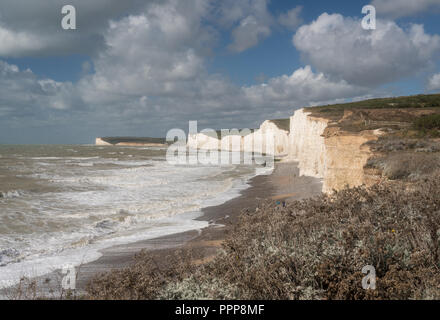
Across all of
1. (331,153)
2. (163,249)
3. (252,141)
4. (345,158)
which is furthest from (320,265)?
(252,141)

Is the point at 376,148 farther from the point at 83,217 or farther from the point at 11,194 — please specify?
the point at 11,194

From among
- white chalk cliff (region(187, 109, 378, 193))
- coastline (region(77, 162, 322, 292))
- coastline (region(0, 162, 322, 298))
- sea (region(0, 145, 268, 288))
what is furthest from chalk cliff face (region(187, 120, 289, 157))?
coastline (region(0, 162, 322, 298))

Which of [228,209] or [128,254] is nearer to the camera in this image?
[128,254]

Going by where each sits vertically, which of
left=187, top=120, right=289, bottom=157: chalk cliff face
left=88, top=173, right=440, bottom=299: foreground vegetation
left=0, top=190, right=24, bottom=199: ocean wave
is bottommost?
left=0, top=190, right=24, bottom=199: ocean wave

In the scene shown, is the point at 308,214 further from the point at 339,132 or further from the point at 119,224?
the point at 339,132

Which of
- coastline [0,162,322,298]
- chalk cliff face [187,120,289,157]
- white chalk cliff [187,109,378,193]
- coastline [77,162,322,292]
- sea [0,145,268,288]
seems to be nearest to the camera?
coastline [0,162,322,298]

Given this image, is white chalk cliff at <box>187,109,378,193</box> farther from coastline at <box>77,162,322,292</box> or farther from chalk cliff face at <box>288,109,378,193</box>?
coastline at <box>77,162,322,292</box>

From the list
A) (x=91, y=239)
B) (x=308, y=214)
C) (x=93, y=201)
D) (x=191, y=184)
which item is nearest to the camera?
(x=308, y=214)

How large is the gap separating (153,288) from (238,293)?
1129 mm

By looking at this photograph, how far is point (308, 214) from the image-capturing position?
6.33m

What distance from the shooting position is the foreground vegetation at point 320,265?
12.0ft

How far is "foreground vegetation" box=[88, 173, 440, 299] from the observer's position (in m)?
3.66

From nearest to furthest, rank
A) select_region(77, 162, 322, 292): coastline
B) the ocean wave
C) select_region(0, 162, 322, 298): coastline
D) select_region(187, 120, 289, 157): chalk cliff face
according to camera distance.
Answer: select_region(0, 162, 322, 298): coastline, select_region(77, 162, 322, 292): coastline, the ocean wave, select_region(187, 120, 289, 157): chalk cliff face
